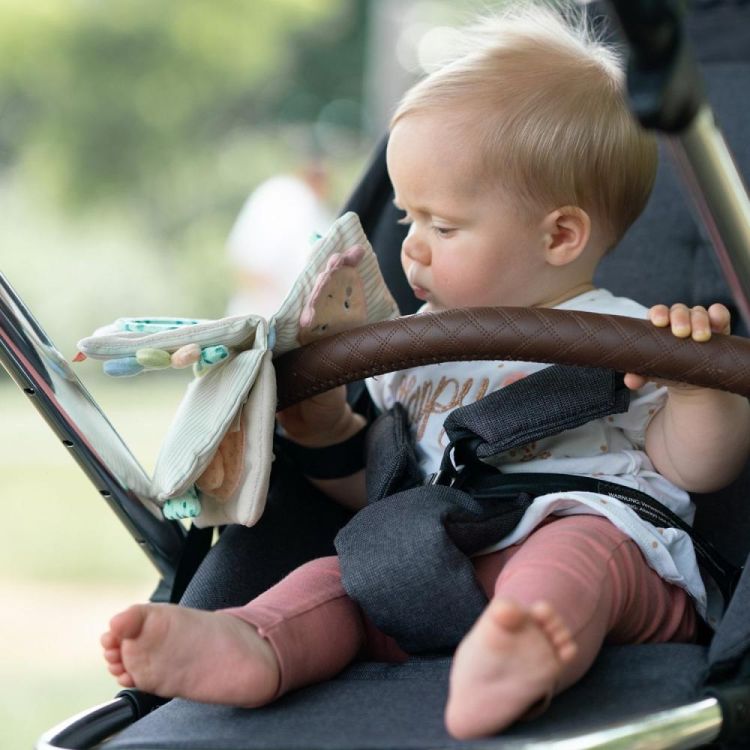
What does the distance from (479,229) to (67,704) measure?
1815mm

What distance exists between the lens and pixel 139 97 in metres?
9.74

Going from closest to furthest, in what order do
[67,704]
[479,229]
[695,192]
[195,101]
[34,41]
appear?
[695,192] < [479,229] < [67,704] < [34,41] < [195,101]

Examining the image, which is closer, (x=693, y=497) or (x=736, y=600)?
(x=736, y=600)

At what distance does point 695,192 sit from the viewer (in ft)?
2.68

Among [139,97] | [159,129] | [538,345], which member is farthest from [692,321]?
[139,97]

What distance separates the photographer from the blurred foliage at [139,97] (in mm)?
9328

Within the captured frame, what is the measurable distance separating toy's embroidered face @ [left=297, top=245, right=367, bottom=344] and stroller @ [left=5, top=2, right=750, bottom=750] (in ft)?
0.12

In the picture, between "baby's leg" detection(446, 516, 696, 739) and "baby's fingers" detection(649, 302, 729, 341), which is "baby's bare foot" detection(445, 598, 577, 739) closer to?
"baby's leg" detection(446, 516, 696, 739)

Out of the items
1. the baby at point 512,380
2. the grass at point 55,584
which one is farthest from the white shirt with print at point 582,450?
the grass at point 55,584

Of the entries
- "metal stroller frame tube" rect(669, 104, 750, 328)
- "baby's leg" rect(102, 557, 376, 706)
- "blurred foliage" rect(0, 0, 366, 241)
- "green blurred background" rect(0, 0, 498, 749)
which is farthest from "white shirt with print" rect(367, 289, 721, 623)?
"blurred foliage" rect(0, 0, 366, 241)

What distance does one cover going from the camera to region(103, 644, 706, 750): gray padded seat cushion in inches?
33.9

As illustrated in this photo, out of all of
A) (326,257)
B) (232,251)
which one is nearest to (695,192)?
(326,257)

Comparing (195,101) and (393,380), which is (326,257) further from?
(195,101)

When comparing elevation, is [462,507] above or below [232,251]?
above
